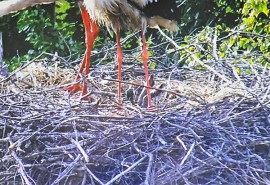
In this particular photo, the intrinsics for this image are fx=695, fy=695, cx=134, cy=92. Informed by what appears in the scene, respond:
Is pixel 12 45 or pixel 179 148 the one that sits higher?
pixel 179 148

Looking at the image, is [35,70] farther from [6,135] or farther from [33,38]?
[33,38]

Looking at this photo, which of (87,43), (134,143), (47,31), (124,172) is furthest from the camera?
(47,31)

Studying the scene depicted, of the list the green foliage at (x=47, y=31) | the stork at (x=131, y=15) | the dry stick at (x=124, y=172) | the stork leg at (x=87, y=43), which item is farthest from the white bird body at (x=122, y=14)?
the green foliage at (x=47, y=31)

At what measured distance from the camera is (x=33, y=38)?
6.18 m

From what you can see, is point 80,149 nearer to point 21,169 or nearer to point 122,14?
point 21,169

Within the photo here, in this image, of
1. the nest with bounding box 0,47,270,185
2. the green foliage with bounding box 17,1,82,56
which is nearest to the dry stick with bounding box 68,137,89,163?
the nest with bounding box 0,47,270,185

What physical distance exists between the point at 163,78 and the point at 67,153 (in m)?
1.45

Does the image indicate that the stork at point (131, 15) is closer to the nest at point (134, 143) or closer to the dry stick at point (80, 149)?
the nest at point (134, 143)

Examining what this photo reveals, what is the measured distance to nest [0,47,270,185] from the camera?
2.55 metres

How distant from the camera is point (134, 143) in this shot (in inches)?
104

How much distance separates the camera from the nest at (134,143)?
2.55m

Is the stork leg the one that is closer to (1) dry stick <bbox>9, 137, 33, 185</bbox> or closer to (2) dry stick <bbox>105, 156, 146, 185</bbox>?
(1) dry stick <bbox>9, 137, 33, 185</bbox>

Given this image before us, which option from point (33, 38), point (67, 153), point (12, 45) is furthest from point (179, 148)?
point (12, 45)

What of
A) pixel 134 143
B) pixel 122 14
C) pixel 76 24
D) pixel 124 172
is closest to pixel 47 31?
pixel 76 24
